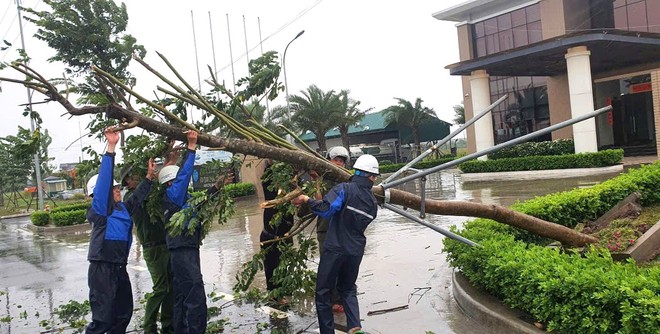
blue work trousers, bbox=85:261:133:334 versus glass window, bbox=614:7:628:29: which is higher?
glass window, bbox=614:7:628:29

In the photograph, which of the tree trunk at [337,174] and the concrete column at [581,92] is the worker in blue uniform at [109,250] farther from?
the concrete column at [581,92]

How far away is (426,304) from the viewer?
5781 mm

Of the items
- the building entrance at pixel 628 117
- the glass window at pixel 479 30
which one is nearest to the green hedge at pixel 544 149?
the building entrance at pixel 628 117

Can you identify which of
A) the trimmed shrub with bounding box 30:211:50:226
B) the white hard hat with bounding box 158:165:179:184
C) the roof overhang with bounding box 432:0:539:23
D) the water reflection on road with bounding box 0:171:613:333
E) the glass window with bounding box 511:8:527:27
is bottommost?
the water reflection on road with bounding box 0:171:613:333

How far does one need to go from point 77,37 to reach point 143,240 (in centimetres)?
326

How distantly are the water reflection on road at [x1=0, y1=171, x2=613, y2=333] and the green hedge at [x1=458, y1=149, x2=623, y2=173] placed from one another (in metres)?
3.34

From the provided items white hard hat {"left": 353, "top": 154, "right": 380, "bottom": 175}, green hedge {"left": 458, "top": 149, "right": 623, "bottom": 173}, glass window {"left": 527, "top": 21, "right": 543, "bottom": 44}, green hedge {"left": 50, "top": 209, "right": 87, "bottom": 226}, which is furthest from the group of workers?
glass window {"left": 527, "top": 21, "right": 543, "bottom": 44}

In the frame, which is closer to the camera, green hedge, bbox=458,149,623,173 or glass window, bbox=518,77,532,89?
green hedge, bbox=458,149,623,173

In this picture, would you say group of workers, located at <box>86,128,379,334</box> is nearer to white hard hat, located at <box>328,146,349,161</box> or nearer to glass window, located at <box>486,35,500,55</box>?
white hard hat, located at <box>328,146,349,161</box>

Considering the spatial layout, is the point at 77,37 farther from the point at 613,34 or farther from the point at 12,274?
the point at 613,34

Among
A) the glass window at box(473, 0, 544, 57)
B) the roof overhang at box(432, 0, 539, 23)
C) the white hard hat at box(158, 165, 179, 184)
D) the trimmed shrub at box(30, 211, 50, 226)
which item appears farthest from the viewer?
the roof overhang at box(432, 0, 539, 23)

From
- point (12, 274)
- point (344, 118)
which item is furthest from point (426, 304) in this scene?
point (344, 118)

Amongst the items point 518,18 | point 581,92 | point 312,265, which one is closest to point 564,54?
point 581,92

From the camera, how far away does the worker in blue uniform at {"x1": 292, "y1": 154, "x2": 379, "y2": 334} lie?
4.54 metres
